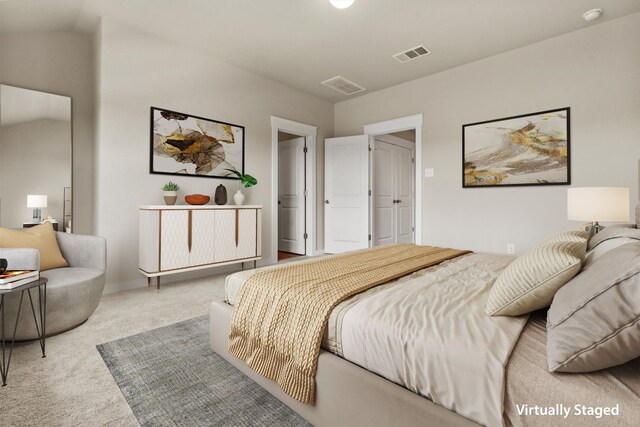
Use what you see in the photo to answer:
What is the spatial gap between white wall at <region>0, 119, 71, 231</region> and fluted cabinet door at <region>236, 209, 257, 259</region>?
1.77 m

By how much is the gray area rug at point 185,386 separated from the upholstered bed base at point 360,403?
143 mm

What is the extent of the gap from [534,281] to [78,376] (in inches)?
83.0

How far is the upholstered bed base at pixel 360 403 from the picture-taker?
0.91 metres

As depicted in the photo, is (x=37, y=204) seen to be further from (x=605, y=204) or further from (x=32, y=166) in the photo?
(x=605, y=204)

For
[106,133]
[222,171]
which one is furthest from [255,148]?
[106,133]

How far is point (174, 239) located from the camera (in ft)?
10.1

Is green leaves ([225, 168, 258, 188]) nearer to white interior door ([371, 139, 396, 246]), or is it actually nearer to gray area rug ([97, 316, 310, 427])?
white interior door ([371, 139, 396, 246])

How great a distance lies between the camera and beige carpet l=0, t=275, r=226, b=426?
1.28 meters

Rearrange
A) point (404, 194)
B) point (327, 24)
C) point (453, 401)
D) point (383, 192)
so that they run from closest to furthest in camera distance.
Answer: point (453, 401), point (327, 24), point (383, 192), point (404, 194)

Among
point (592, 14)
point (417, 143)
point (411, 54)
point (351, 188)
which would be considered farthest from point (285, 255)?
point (592, 14)

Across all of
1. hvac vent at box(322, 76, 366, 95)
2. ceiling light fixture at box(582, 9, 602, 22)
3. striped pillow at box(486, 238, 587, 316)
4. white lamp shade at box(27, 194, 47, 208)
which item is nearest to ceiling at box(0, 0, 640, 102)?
ceiling light fixture at box(582, 9, 602, 22)

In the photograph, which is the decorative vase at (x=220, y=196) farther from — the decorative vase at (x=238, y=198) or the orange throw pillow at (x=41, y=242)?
the orange throw pillow at (x=41, y=242)

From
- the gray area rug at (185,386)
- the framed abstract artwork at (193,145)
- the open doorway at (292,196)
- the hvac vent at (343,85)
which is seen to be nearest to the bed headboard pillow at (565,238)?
the gray area rug at (185,386)

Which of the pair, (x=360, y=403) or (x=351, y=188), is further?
(x=351, y=188)
